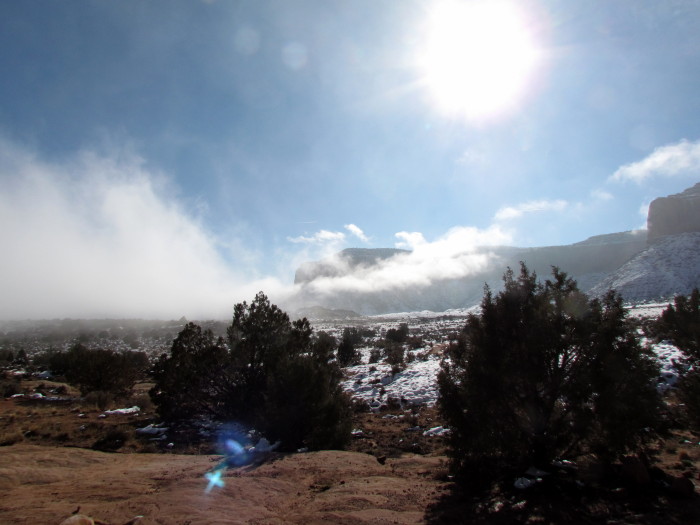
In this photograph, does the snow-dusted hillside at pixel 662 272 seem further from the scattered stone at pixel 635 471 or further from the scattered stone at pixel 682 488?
the scattered stone at pixel 682 488

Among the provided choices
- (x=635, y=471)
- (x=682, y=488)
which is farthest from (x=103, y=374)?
(x=682, y=488)

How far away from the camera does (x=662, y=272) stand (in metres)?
99.7

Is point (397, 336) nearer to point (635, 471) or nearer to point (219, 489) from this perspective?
point (219, 489)

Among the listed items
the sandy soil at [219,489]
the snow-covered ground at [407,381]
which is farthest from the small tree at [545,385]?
the snow-covered ground at [407,381]

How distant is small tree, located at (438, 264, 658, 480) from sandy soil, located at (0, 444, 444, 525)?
1897 millimetres

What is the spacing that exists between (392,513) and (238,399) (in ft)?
41.2

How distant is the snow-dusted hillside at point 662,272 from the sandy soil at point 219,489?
93491mm

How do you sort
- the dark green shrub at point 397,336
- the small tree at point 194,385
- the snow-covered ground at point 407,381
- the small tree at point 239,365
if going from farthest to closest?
1. the dark green shrub at point 397,336
2. the snow-covered ground at point 407,381
3. the small tree at point 194,385
4. the small tree at point 239,365

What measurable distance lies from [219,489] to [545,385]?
807 cm

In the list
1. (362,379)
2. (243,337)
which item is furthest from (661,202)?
(243,337)

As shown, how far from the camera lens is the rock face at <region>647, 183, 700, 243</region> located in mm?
143250

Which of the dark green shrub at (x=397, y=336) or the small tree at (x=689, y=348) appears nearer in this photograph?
the small tree at (x=689, y=348)

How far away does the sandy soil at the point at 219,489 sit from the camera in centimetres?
736

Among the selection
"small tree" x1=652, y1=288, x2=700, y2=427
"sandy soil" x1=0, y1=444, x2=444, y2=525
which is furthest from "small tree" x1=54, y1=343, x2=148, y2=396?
"small tree" x1=652, y1=288, x2=700, y2=427
